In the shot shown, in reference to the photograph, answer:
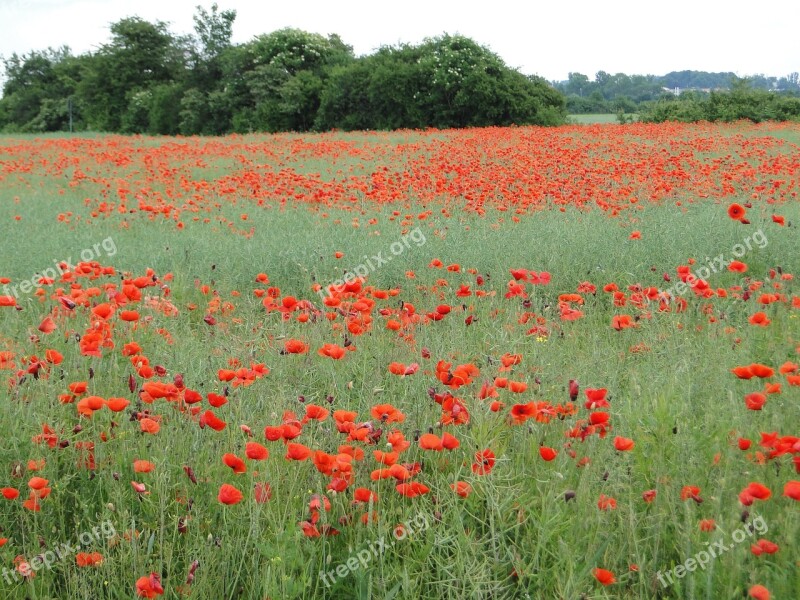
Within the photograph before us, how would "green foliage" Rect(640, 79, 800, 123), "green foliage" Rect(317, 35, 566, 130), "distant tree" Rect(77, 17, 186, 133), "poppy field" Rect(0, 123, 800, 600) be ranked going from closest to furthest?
"poppy field" Rect(0, 123, 800, 600)
"green foliage" Rect(640, 79, 800, 123)
"green foliage" Rect(317, 35, 566, 130)
"distant tree" Rect(77, 17, 186, 133)

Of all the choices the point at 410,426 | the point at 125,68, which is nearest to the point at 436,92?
the point at 125,68

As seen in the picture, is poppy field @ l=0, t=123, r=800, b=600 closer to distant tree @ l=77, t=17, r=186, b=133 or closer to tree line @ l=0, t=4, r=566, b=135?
tree line @ l=0, t=4, r=566, b=135

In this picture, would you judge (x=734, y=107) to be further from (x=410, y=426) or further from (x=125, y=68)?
(x=125, y=68)

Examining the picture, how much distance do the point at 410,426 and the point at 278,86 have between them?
29.6 metres

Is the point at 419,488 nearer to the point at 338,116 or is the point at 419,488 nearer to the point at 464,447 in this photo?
the point at 464,447

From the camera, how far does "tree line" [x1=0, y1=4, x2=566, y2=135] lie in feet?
87.1

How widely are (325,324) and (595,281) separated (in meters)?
2.27

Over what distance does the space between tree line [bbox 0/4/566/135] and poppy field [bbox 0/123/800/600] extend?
21067 millimetres

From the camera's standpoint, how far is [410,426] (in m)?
2.93

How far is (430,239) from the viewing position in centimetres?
661

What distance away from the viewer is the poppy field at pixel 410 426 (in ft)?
7.06

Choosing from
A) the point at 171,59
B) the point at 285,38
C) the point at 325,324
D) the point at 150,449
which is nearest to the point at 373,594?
the point at 150,449

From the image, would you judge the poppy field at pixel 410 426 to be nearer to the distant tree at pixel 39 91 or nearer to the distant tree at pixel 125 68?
the distant tree at pixel 125 68

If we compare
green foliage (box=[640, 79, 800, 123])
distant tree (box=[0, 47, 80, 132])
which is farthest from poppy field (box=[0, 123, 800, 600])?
distant tree (box=[0, 47, 80, 132])
